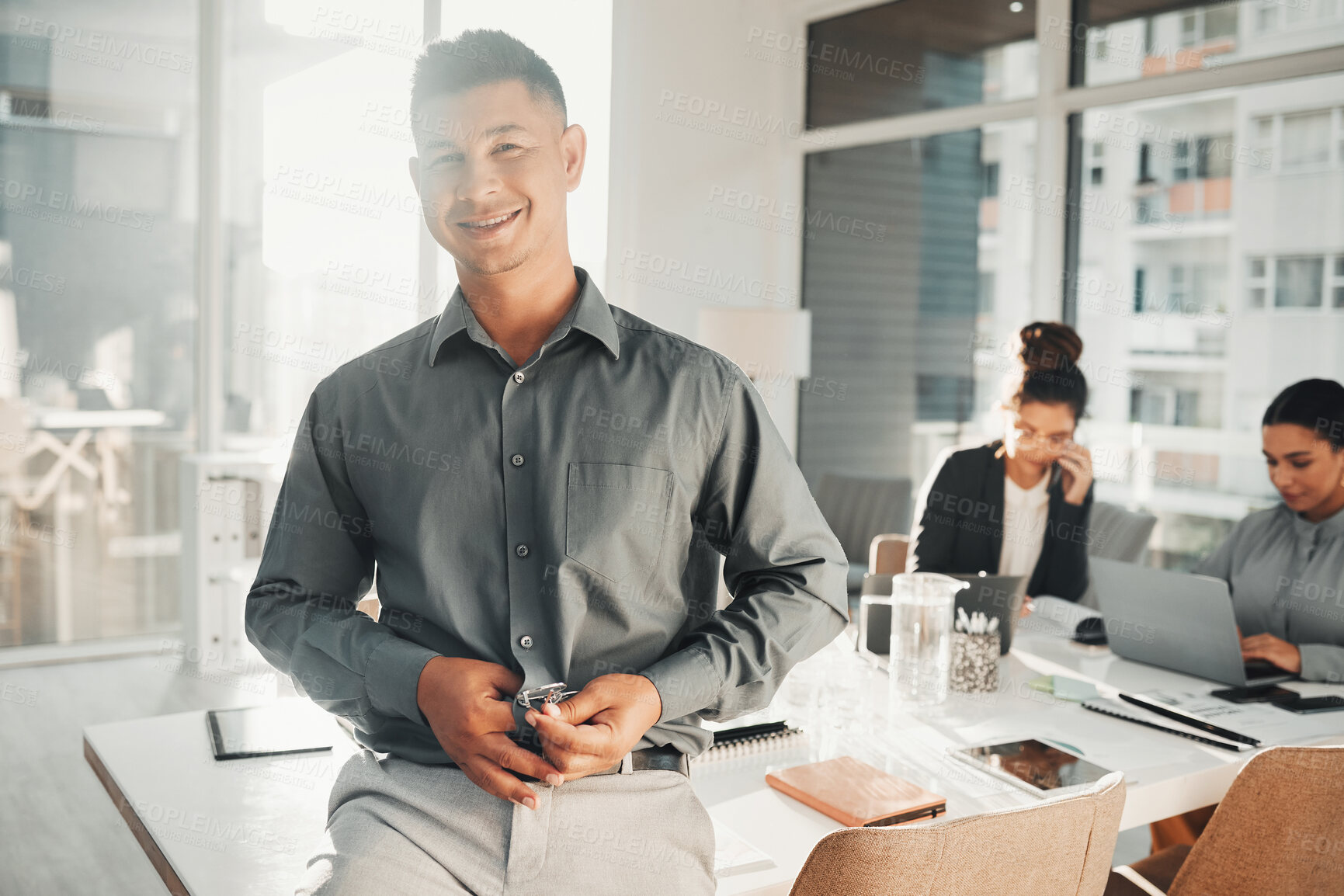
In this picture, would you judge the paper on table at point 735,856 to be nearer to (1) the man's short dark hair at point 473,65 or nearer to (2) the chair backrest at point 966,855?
(2) the chair backrest at point 966,855

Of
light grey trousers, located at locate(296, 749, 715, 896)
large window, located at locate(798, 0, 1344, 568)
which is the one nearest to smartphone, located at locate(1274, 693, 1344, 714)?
light grey trousers, located at locate(296, 749, 715, 896)

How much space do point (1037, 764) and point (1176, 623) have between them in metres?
0.80

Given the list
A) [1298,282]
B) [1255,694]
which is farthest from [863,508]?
[1255,694]

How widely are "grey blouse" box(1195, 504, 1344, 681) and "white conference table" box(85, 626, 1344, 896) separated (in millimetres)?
172

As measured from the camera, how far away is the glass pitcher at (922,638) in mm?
2146

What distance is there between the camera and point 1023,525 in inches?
122

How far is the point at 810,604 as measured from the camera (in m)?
1.40

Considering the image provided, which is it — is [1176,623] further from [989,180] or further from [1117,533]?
[989,180]

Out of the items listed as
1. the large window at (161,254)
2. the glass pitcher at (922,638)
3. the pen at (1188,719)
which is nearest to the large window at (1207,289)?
the pen at (1188,719)

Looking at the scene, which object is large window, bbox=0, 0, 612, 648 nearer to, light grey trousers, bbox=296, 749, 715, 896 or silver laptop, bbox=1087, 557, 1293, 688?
silver laptop, bbox=1087, 557, 1293, 688

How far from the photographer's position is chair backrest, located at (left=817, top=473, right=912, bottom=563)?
509 cm

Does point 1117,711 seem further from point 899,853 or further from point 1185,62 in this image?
point 1185,62

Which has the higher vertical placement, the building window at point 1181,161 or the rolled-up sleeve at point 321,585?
the building window at point 1181,161

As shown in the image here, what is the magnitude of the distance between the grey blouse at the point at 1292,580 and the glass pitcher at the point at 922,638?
2.77ft
